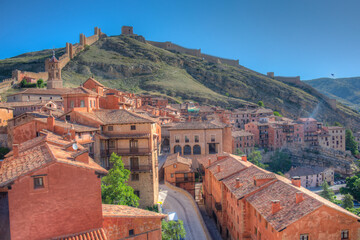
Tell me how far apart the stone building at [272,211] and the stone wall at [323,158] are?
227ft

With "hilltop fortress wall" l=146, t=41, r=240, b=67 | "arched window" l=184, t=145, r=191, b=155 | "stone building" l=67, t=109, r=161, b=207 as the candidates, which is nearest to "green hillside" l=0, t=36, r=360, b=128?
"hilltop fortress wall" l=146, t=41, r=240, b=67

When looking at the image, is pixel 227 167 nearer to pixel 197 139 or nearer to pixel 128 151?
pixel 128 151

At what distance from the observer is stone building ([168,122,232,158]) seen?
54.4 m

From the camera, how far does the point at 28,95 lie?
2621 inches

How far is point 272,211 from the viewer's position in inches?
821

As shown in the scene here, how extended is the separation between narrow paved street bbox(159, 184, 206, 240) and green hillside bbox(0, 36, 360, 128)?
80.8 metres

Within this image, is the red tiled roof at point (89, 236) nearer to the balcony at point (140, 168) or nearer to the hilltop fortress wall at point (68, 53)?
the balcony at point (140, 168)

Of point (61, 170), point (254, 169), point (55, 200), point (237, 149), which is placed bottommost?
point (237, 149)

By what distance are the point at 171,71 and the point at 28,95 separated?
8876 cm

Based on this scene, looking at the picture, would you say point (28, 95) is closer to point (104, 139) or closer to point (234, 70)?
point (104, 139)

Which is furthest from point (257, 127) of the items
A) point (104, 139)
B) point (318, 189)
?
point (104, 139)

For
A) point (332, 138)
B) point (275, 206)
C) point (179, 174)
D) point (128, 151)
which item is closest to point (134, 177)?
point (128, 151)

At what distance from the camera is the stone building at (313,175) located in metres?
76.5

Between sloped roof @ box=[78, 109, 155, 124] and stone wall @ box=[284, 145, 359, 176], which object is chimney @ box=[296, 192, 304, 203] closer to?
sloped roof @ box=[78, 109, 155, 124]
